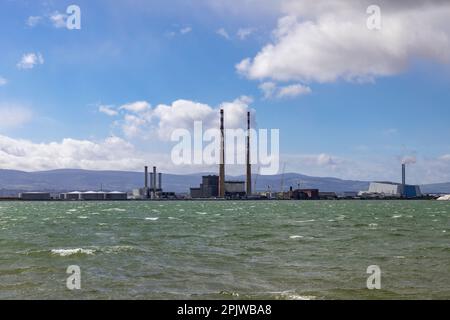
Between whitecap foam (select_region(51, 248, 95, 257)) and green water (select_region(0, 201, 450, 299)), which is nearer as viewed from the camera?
green water (select_region(0, 201, 450, 299))

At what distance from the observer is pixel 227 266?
119 feet

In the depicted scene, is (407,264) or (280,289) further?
(407,264)

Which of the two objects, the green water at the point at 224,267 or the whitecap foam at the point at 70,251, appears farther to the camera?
the whitecap foam at the point at 70,251

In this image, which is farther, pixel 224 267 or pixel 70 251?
pixel 70 251

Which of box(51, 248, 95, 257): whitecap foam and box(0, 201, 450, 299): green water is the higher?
box(51, 248, 95, 257): whitecap foam

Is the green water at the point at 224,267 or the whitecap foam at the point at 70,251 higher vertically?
the whitecap foam at the point at 70,251
